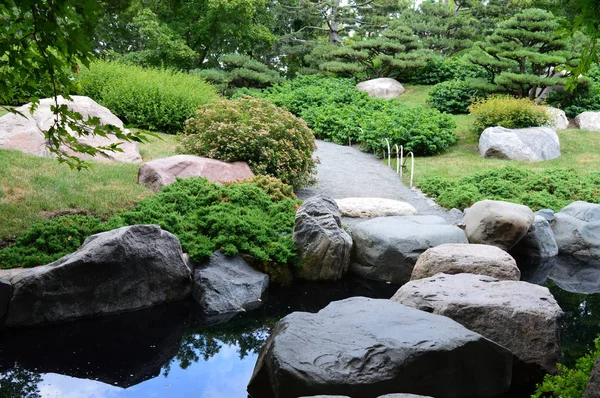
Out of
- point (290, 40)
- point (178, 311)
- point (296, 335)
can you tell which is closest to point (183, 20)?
point (290, 40)

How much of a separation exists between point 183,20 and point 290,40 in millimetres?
5471

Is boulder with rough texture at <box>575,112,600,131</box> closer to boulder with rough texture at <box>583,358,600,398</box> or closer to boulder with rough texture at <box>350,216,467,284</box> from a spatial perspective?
boulder with rough texture at <box>350,216,467,284</box>

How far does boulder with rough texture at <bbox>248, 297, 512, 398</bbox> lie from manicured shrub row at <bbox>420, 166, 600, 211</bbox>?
6.31 metres

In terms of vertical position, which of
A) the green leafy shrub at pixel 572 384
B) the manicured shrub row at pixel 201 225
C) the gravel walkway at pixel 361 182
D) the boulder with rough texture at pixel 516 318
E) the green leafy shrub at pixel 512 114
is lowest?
the gravel walkway at pixel 361 182

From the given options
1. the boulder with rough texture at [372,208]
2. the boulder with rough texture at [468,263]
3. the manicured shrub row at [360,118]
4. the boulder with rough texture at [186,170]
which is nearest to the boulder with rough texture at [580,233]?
the boulder with rough texture at [372,208]

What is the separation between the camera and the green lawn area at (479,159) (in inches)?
509

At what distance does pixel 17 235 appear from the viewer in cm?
677

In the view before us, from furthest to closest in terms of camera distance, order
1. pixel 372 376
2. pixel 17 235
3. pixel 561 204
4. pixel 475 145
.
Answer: pixel 475 145 → pixel 561 204 → pixel 17 235 → pixel 372 376

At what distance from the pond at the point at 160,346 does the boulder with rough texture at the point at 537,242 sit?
1943 mm

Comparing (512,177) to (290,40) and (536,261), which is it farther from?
(290,40)

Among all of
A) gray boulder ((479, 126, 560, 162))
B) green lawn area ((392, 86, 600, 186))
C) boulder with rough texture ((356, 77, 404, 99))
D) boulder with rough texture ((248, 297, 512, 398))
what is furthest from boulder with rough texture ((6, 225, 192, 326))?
boulder with rough texture ((356, 77, 404, 99))

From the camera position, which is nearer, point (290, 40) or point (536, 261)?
point (536, 261)

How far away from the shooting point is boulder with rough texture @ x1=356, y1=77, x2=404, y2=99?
68.6 feet

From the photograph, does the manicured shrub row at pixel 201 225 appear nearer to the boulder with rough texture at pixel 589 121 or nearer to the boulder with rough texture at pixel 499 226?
the boulder with rough texture at pixel 499 226
